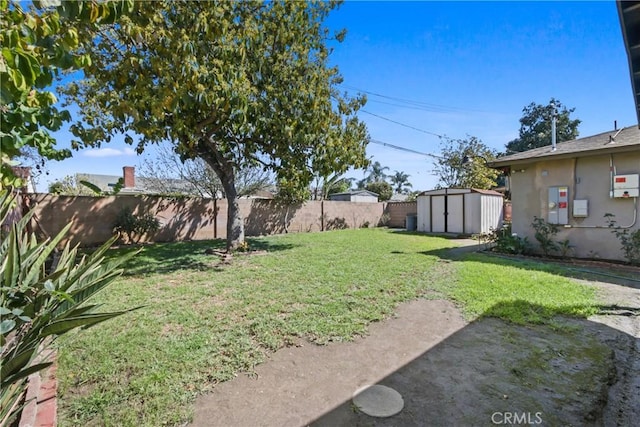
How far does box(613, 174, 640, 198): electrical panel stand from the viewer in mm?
6516

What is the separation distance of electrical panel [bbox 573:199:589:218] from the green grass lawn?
1.88m

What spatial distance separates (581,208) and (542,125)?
29746 millimetres

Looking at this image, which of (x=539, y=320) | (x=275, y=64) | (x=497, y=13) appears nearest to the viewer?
(x=539, y=320)

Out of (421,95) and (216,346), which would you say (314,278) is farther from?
(421,95)

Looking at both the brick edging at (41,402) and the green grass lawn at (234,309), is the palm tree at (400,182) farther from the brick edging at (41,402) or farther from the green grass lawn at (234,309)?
the brick edging at (41,402)

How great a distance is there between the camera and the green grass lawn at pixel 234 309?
224 cm

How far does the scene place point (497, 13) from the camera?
6391 mm

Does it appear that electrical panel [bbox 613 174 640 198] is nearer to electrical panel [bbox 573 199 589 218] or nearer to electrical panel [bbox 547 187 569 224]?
electrical panel [bbox 573 199 589 218]

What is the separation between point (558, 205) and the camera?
7535 mm

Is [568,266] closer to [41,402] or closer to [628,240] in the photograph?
[628,240]

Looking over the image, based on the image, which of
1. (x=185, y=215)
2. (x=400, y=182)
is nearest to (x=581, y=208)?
(x=185, y=215)

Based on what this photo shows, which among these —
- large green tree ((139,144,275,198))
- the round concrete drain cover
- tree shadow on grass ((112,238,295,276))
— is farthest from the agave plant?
large green tree ((139,144,275,198))

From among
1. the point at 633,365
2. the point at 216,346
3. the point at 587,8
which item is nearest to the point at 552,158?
the point at 587,8

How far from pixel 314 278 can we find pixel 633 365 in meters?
4.04
